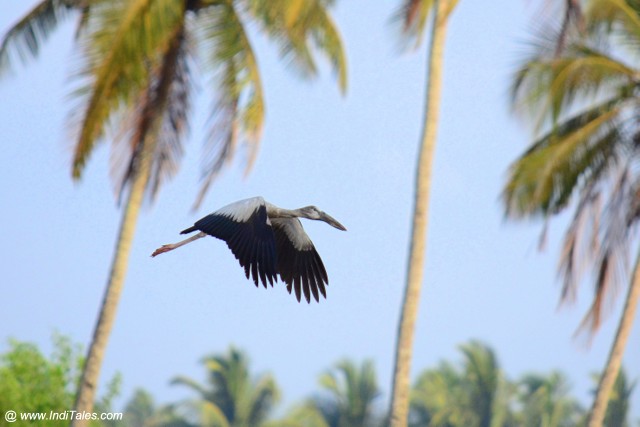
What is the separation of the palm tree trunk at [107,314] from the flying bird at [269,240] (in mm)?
3754

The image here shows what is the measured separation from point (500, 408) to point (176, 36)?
21.0 meters

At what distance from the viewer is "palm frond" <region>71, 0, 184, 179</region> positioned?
1072 cm

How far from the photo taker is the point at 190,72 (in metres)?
11.7

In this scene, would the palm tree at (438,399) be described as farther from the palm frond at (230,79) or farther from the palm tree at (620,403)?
the palm frond at (230,79)

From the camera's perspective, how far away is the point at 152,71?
1153 centimetres

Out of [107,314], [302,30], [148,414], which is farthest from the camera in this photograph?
[148,414]

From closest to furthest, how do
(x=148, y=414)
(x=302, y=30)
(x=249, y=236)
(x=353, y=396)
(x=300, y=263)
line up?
(x=249, y=236), (x=300, y=263), (x=302, y=30), (x=353, y=396), (x=148, y=414)

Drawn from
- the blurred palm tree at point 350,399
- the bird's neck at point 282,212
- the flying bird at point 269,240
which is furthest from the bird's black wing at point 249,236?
the blurred palm tree at point 350,399

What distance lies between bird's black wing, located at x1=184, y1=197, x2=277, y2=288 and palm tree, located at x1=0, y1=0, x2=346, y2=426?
15.3 ft

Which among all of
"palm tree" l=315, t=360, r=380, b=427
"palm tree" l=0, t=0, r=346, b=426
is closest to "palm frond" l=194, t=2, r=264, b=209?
"palm tree" l=0, t=0, r=346, b=426

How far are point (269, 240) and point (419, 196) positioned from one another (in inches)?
190

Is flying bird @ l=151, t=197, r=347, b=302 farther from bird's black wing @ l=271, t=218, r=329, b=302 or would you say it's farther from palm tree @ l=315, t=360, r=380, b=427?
palm tree @ l=315, t=360, r=380, b=427

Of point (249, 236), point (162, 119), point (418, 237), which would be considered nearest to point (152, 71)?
point (162, 119)

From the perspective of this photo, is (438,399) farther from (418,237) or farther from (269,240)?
(269,240)
